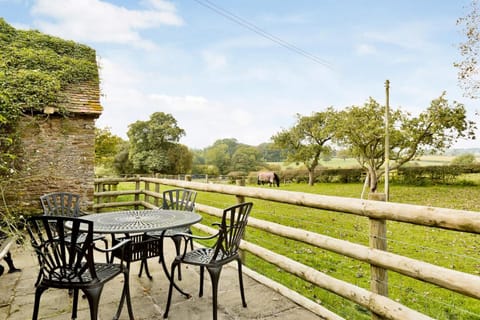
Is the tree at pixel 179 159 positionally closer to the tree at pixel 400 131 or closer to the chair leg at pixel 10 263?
the tree at pixel 400 131

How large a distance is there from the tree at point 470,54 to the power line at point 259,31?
551 centimetres

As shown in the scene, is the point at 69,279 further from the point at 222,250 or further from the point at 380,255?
the point at 380,255

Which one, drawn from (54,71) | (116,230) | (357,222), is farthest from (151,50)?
(116,230)

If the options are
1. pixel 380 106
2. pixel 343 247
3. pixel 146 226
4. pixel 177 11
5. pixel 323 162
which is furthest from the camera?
pixel 323 162

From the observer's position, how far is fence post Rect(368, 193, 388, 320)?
82.9 inches

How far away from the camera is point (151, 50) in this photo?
14609mm

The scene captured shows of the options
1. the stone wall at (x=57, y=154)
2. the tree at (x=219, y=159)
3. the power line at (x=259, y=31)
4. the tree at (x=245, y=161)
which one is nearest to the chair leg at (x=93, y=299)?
the stone wall at (x=57, y=154)

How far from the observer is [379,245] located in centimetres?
213

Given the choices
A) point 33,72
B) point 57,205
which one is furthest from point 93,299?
point 33,72

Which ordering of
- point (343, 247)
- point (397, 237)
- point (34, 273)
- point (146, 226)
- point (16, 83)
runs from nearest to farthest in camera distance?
point (343, 247)
point (146, 226)
point (34, 273)
point (16, 83)
point (397, 237)

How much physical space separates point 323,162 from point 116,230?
25345 millimetres

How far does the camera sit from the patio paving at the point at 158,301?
259 cm

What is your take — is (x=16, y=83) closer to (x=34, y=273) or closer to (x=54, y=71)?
(x=54, y=71)

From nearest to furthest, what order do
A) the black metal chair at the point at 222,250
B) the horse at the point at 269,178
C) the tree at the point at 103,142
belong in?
the black metal chair at the point at 222,250 → the tree at the point at 103,142 → the horse at the point at 269,178
